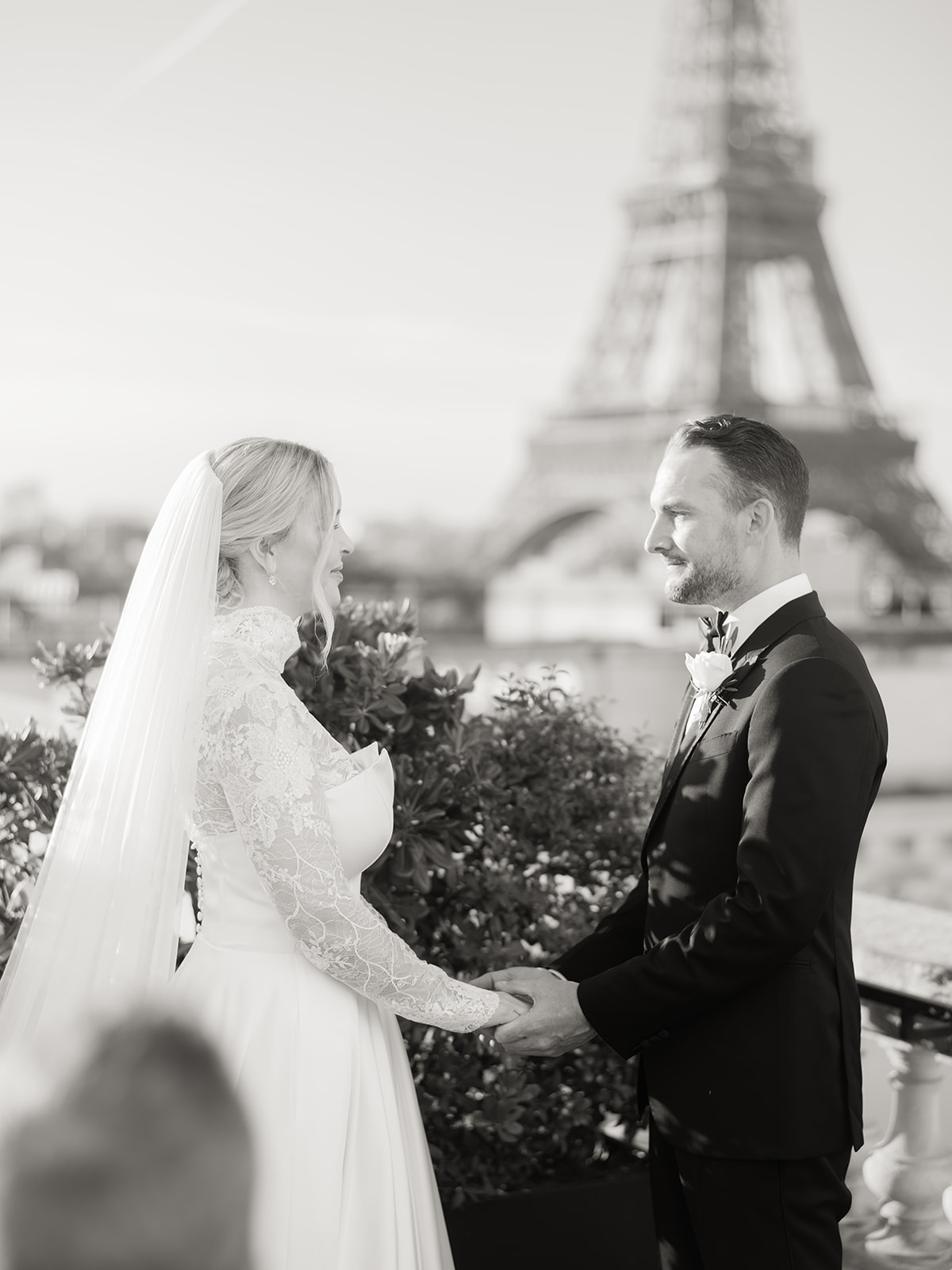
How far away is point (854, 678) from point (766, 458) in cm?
40

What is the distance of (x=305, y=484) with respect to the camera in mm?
2266

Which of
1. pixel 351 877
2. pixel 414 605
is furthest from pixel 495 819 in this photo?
pixel 351 877

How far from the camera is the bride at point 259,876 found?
2.12m

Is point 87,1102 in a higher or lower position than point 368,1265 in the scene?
higher

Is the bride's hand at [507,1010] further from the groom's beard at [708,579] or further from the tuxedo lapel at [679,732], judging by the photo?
the groom's beard at [708,579]

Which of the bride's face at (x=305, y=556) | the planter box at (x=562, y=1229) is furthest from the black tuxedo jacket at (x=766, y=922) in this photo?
the planter box at (x=562, y=1229)

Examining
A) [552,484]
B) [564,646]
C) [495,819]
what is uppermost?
[552,484]

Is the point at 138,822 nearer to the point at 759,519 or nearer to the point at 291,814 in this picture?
the point at 291,814

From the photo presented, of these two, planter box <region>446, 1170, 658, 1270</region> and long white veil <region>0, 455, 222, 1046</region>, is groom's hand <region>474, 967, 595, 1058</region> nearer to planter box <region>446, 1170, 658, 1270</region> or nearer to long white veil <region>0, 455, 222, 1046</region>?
long white veil <region>0, 455, 222, 1046</region>

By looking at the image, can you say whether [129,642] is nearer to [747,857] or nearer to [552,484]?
[747,857]

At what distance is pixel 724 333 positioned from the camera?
29469mm

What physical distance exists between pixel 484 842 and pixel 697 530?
1159 millimetres

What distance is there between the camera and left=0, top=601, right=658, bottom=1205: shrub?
117 inches

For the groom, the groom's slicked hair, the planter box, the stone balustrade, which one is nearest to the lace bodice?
the groom
